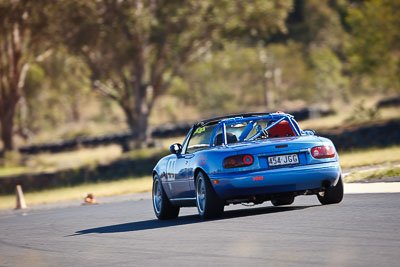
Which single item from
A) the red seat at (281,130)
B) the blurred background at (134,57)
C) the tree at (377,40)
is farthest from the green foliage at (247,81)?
the red seat at (281,130)

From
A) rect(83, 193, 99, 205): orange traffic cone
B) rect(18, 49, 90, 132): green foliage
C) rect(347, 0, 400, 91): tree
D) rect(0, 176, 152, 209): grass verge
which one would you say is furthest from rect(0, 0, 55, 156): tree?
rect(83, 193, 99, 205): orange traffic cone

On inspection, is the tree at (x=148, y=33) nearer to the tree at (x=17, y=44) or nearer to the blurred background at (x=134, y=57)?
the blurred background at (x=134, y=57)

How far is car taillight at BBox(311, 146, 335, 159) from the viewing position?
38.6ft

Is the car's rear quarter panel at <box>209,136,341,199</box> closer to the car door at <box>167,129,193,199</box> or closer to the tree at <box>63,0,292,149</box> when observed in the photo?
the car door at <box>167,129,193,199</box>

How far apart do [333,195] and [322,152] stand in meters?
1.05

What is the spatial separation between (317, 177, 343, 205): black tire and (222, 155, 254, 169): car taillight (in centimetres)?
157

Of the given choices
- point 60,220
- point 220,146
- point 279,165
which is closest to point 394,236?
point 279,165

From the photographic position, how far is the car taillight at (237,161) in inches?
455

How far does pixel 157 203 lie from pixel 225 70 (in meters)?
57.7

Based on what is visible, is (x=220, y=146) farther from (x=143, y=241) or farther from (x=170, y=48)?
(x=170, y=48)

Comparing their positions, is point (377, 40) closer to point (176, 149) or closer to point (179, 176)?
point (176, 149)

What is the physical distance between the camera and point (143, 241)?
10.4 m

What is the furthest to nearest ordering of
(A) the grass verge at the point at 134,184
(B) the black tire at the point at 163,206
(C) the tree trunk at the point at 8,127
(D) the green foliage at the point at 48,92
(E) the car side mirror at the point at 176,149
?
1. (D) the green foliage at the point at 48,92
2. (C) the tree trunk at the point at 8,127
3. (A) the grass verge at the point at 134,184
4. (B) the black tire at the point at 163,206
5. (E) the car side mirror at the point at 176,149

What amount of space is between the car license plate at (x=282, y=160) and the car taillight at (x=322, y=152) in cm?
28
